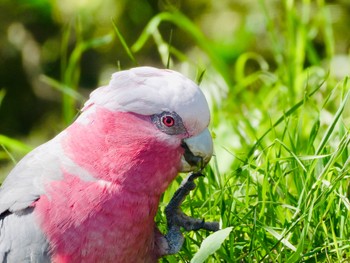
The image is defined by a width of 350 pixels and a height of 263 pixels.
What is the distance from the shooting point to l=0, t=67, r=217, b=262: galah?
6.40 ft

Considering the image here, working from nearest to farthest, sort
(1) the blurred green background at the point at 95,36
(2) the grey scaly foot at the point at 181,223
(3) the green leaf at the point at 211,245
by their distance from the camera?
(3) the green leaf at the point at 211,245, (2) the grey scaly foot at the point at 181,223, (1) the blurred green background at the point at 95,36

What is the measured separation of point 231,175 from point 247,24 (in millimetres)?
2274

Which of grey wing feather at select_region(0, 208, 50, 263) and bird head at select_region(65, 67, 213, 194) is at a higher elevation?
bird head at select_region(65, 67, 213, 194)

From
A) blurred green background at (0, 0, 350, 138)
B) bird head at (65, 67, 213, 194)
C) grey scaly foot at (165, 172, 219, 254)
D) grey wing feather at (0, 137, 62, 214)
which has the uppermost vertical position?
bird head at (65, 67, 213, 194)

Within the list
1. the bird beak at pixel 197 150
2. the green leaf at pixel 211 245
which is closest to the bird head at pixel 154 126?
the bird beak at pixel 197 150

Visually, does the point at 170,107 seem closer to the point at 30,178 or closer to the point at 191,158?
the point at 191,158

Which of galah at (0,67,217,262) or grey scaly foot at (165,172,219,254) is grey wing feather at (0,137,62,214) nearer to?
galah at (0,67,217,262)

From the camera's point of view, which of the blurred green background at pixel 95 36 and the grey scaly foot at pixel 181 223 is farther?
the blurred green background at pixel 95 36

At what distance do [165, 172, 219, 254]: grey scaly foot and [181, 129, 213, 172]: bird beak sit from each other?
0.22ft

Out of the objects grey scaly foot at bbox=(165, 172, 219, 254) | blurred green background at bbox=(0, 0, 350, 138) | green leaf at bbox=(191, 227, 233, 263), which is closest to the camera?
green leaf at bbox=(191, 227, 233, 263)

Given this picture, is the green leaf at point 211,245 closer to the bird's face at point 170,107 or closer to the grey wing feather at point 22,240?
the bird's face at point 170,107

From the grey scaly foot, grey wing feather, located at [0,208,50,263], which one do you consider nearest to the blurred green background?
the grey scaly foot

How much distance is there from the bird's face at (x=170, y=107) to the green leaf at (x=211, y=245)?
16 cm

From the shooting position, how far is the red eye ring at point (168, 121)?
1.96 meters
